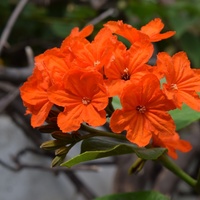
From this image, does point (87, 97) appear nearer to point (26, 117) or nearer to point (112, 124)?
point (112, 124)

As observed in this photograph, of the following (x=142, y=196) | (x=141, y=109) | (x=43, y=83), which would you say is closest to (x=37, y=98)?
(x=43, y=83)

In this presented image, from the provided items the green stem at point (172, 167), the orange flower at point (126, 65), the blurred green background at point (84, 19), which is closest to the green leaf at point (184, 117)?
the green stem at point (172, 167)

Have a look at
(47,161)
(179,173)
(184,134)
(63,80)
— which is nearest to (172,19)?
(184,134)

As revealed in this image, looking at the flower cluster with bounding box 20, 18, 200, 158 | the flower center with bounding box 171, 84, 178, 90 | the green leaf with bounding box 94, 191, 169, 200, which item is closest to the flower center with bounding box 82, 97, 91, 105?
the flower cluster with bounding box 20, 18, 200, 158

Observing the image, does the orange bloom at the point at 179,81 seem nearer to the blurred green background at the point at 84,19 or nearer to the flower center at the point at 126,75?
the flower center at the point at 126,75

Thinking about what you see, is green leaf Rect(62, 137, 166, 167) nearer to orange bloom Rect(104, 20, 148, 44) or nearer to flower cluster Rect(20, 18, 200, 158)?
flower cluster Rect(20, 18, 200, 158)

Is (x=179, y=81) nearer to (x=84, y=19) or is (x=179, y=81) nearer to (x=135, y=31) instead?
(x=135, y=31)

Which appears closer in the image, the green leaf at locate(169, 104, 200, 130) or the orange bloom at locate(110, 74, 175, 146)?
the orange bloom at locate(110, 74, 175, 146)
